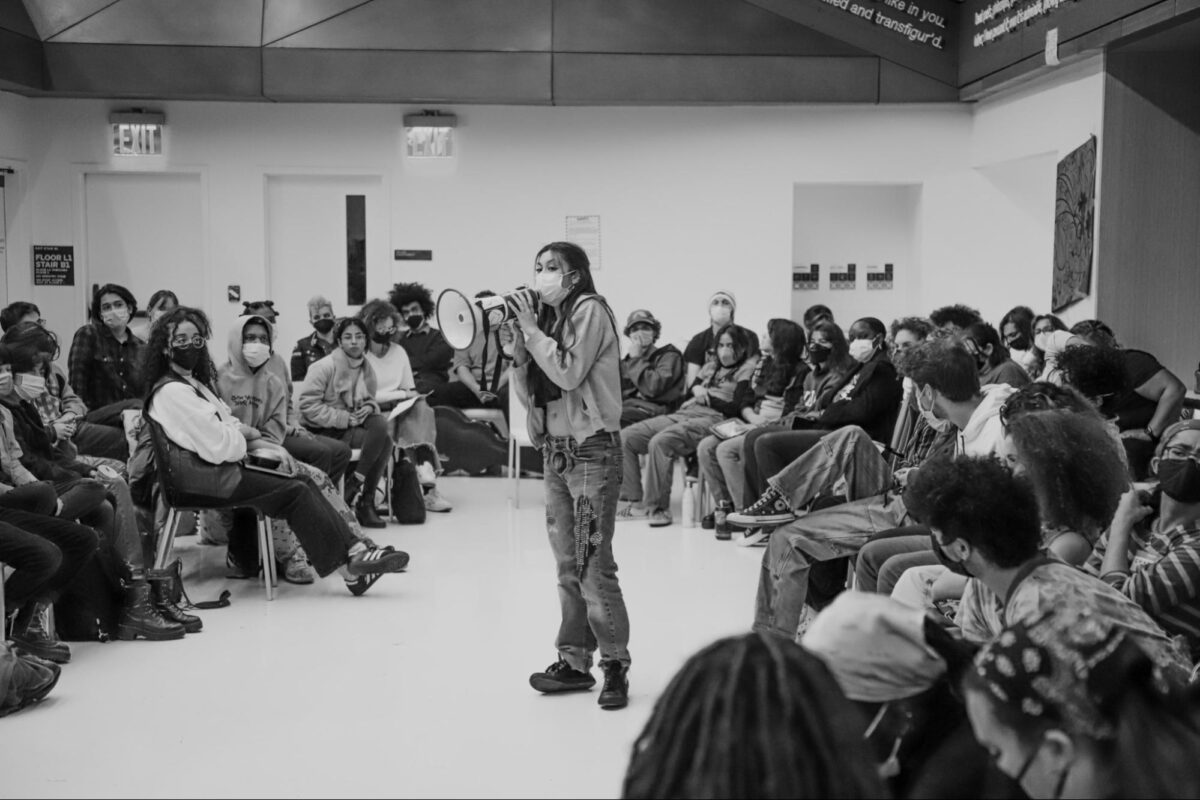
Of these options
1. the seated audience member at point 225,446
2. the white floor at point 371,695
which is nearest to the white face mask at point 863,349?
the white floor at point 371,695

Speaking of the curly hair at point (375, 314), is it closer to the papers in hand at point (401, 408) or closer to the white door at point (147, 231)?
the papers in hand at point (401, 408)

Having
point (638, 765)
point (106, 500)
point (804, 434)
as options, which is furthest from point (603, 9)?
point (638, 765)

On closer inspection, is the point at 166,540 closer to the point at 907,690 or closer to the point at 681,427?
the point at 681,427

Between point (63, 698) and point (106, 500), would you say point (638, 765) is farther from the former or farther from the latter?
point (106, 500)

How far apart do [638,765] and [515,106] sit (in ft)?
33.7

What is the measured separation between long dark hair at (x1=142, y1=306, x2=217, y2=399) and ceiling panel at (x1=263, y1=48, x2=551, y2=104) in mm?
5195

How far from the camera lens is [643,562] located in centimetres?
685

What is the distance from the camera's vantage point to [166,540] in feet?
18.8

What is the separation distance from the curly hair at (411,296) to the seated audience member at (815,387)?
347 centimetres

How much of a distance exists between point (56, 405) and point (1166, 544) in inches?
191

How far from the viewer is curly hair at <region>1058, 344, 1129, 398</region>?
414cm

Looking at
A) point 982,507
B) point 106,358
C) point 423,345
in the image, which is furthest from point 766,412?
point 982,507

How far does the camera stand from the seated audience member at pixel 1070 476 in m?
3.07

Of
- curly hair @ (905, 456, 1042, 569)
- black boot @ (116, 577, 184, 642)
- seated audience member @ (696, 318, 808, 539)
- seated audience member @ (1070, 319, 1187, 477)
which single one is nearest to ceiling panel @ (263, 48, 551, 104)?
seated audience member @ (696, 318, 808, 539)
